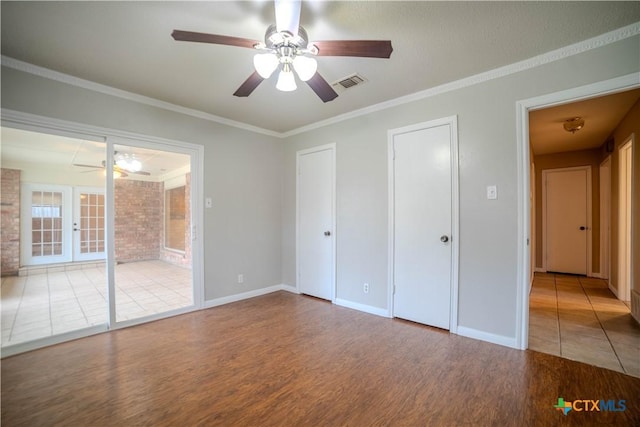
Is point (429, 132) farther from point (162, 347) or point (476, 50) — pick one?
point (162, 347)

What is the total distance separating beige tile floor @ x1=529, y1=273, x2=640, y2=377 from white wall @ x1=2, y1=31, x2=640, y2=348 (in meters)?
0.53

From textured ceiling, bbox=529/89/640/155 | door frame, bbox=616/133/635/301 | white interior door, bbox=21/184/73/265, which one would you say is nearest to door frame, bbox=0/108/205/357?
textured ceiling, bbox=529/89/640/155

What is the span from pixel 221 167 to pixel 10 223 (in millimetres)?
4855

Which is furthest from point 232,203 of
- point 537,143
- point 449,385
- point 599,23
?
point 537,143

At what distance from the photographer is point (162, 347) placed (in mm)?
2525

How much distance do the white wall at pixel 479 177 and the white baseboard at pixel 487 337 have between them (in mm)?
34

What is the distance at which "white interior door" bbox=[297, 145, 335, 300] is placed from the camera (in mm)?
3854

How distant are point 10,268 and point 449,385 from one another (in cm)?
749

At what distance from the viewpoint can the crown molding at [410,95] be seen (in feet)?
6.78

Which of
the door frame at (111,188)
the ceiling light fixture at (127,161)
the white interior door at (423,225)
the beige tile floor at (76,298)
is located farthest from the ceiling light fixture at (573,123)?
the ceiling light fixture at (127,161)

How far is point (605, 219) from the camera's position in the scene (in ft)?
16.5

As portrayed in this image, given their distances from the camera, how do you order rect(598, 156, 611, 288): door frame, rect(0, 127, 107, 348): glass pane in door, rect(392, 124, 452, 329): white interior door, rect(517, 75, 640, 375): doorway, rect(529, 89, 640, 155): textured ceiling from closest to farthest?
rect(517, 75, 640, 375): doorway < rect(392, 124, 452, 329): white interior door < rect(529, 89, 640, 155): textured ceiling < rect(0, 127, 107, 348): glass pane in door < rect(598, 156, 611, 288): door frame

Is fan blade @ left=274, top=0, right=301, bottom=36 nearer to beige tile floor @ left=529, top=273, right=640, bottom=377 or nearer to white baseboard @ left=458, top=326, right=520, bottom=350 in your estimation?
white baseboard @ left=458, top=326, right=520, bottom=350

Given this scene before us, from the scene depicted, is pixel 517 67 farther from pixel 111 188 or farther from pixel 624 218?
pixel 111 188
